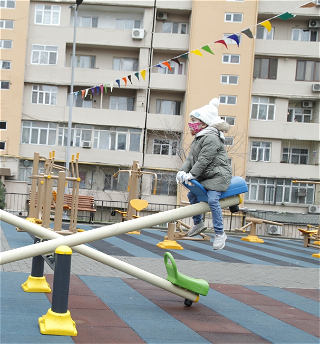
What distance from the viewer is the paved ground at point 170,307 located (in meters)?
4.22

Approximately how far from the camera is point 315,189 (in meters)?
34.5

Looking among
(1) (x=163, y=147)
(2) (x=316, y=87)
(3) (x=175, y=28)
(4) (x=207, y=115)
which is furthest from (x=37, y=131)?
(4) (x=207, y=115)

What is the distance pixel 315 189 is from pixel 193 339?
32.5 metres

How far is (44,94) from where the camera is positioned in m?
33.5

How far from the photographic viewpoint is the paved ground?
4.22m

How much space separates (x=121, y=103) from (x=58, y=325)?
1231 inches

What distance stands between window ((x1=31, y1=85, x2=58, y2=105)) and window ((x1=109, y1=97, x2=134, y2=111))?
14.0 ft

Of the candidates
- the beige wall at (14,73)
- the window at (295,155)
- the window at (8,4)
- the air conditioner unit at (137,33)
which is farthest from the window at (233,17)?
the window at (8,4)

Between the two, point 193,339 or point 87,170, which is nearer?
point 193,339

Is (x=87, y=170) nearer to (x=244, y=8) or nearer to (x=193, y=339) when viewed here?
(x=244, y=8)

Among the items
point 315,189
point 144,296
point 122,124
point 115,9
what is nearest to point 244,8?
point 115,9

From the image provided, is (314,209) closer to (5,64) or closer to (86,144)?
(86,144)

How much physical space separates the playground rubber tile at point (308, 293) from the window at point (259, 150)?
89.8 feet

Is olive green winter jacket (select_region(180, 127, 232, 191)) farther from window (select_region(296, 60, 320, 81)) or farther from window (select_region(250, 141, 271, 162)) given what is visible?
window (select_region(296, 60, 320, 81))
